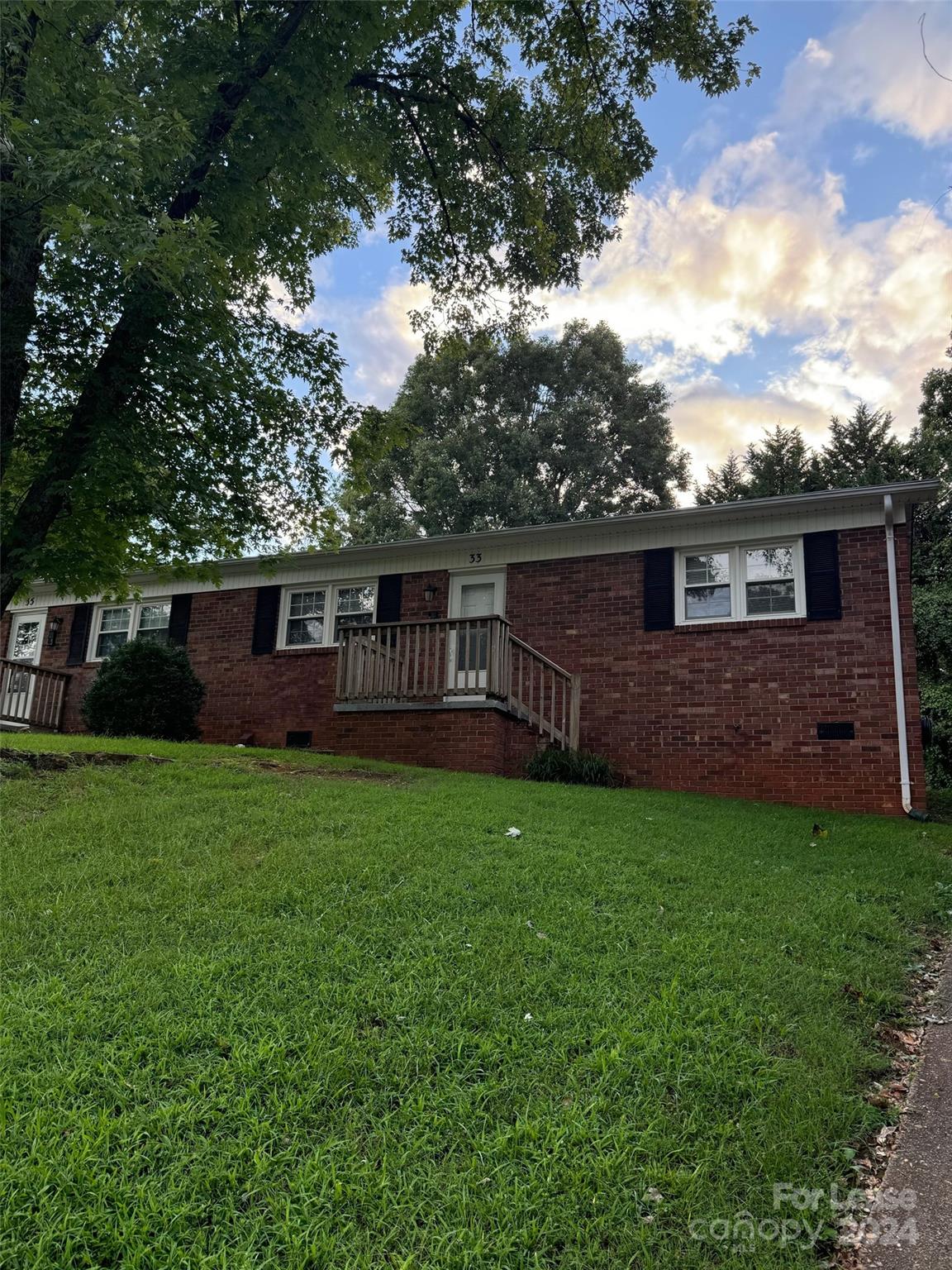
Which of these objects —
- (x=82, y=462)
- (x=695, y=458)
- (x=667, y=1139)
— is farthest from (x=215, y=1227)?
(x=695, y=458)

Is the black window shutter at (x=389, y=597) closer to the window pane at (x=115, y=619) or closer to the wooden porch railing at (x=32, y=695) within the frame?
the window pane at (x=115, y=619)

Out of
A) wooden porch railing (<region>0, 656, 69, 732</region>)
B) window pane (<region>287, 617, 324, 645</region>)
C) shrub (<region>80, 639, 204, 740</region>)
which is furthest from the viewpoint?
wooden porch railing (<region>0, 656, 69, 732</region>)

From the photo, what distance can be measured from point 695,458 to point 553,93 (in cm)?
Answer: 1694

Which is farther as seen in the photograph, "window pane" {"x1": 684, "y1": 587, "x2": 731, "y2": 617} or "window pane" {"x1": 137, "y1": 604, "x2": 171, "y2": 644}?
"window pane" {"x1": 137, "y1": 604, "x2": 171, "y2": 644}

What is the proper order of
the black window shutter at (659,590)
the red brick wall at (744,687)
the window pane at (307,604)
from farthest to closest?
the window pane at (307,604)
the black window shutter at (659,590)
the red brick wall at (744,687)

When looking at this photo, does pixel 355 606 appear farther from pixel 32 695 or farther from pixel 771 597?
pixel 771 597

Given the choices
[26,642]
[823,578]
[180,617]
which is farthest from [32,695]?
[823,578]

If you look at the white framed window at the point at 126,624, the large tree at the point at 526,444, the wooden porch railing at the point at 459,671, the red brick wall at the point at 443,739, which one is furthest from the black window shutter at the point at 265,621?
the large tree at the point at 526,444

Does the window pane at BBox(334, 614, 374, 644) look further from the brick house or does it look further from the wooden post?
the wooden post

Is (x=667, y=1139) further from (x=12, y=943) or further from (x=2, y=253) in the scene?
(x=2, y=253)

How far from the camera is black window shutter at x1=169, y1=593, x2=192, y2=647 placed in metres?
14.0

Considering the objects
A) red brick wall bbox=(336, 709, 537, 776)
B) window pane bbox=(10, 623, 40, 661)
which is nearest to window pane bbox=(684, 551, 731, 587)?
red brick wall bbox=(336, 709, 537, 776)

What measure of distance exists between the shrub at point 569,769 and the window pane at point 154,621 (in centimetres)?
787

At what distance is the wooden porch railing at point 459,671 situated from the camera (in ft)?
33.5
